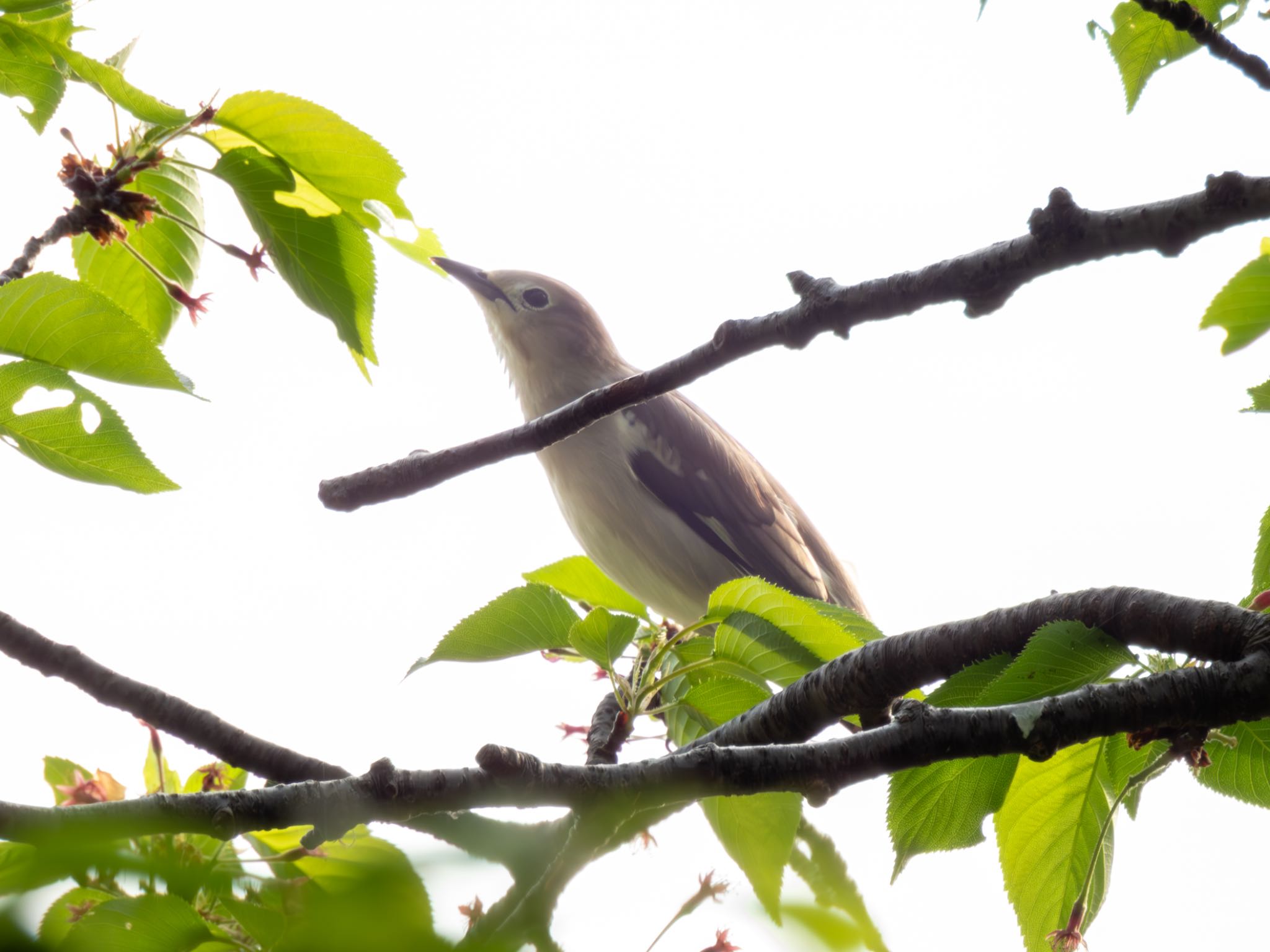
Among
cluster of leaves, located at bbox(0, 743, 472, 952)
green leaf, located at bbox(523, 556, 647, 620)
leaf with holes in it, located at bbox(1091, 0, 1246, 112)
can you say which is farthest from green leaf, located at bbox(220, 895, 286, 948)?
leaf with holes in it, located at bbox(1091, 0, 1246, 112)

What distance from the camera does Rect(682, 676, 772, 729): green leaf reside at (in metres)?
2.45

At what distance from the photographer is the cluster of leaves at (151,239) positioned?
224 cm

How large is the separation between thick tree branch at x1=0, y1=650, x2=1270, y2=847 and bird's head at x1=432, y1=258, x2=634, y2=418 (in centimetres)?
571

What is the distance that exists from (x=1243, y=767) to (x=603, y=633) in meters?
1.32

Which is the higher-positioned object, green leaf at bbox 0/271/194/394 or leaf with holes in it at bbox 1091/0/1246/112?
leaf with holes in it at bbox 1091/0/1246/112

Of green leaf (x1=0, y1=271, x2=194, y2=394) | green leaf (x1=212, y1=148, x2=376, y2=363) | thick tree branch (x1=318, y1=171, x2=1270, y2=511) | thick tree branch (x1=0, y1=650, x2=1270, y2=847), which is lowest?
thick tree branch (x1=0, y1=650, x2=1270, y2=847)

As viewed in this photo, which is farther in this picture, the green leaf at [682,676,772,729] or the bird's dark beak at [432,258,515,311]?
the bird's dark beak at [432,258,515,311]

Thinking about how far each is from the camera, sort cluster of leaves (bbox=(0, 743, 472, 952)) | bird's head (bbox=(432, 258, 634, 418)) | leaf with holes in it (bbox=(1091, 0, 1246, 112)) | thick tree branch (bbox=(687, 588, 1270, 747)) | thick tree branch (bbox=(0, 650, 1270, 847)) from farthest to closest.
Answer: bird's head (bbox=(432, 258, 634, 418)) → leaf with holes in it (bbox=(1091, 0, 1246, 112)) → thick tree branch (bbox=(687, 588, 1270, 747)) → thick tree branch (bbox=(0, 650, 1270, 847)) → cluster of leaves (bbox=(0, 743, 472, 952))

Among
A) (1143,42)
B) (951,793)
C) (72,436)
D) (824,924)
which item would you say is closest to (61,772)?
(72,436)

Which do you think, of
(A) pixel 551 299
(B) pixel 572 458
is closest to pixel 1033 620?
(B) pixel 572 458

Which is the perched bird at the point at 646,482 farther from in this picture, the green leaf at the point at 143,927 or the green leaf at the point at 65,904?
the green leaf at the point at 65,904

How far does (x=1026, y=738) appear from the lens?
68.2 inches

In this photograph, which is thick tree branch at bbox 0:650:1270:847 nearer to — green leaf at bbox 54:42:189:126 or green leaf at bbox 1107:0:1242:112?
green leaf at bbox 54:42:189:126

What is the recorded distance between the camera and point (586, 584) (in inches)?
106
